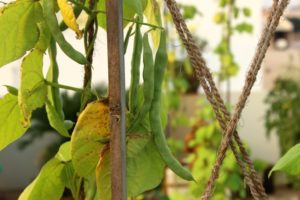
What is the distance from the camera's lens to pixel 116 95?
0.55 metres

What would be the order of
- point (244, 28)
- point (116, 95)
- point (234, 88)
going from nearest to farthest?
point (116, 95) → point (244, 28) → point (234, 88)

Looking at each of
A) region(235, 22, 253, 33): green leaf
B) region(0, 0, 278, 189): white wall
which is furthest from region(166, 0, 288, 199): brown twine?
region(0, 0, 278, 189): white wall

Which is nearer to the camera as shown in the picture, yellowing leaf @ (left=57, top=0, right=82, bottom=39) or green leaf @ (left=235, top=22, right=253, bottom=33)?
yellowing leaf @ (left=57, top=0, right=82, bottom=39)

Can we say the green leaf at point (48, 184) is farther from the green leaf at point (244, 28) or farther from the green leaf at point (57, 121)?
the green leaf at point (244, 28)

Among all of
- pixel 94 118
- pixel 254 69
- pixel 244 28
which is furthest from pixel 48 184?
pixel 244 28

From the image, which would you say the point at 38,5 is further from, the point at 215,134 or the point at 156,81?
the point at 215,134

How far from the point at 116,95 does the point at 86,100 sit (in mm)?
101

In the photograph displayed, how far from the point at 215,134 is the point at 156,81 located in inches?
72.4

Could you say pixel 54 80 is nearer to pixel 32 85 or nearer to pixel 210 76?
pixel 32 85

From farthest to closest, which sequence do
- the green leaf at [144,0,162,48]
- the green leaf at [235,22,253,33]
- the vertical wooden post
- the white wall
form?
the white wall < the green leaf at [235,22,253,33] < the green leaf at [144,0,162,48] < the vertical wooden post

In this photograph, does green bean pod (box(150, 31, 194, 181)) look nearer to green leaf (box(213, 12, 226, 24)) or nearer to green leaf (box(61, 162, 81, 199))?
green leaf (box(61, 162, 81, 199))

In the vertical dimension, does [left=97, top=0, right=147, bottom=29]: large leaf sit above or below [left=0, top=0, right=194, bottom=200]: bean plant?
above

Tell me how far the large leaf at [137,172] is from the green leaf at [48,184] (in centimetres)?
10

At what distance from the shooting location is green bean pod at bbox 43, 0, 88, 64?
0.57 meters
